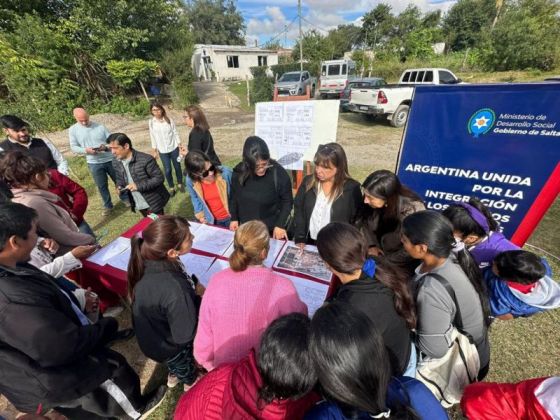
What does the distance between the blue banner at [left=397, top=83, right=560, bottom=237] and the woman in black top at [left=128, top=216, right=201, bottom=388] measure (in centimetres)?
287

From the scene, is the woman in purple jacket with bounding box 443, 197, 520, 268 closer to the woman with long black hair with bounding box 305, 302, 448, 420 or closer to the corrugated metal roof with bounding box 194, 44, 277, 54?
the woman with long black hair with bounding box 305, 302, 448, 420

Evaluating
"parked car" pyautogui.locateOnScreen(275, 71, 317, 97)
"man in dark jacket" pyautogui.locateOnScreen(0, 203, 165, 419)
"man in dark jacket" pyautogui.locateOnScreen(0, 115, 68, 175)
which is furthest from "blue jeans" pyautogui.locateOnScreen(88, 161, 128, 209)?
"parked car" pyautogui.locateOnScreen(275, 71, 317, 97)

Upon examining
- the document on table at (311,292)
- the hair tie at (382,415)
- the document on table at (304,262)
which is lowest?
the document on table at (304,262)

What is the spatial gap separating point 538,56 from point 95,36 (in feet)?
88.4

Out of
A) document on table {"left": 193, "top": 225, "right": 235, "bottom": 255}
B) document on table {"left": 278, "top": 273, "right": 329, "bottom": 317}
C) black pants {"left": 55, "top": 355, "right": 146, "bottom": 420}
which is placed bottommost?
black pants {"left": 55, "top": 355, "right": 146, "bottom": 420}

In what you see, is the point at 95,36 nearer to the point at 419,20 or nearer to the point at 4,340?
the point at 4,340

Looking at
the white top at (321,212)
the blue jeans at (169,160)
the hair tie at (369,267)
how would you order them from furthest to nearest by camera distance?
1. the blue jeans at (169,160)
2. the white top at (321,212)
3. the hair tie at (369,267)

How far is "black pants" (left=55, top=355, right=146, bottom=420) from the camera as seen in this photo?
169cm

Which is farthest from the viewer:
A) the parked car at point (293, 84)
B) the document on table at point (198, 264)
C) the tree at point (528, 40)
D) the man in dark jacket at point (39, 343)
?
the tree at point (528, 40)

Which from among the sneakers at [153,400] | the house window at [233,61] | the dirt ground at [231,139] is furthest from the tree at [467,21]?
the sneakers at [153,400]

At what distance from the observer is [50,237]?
2385 mm

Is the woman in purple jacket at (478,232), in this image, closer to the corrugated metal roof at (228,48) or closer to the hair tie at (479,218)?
the hair tie at (479,218)

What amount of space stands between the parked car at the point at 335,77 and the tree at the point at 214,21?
3862 centimetres

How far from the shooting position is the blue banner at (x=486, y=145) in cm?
256
